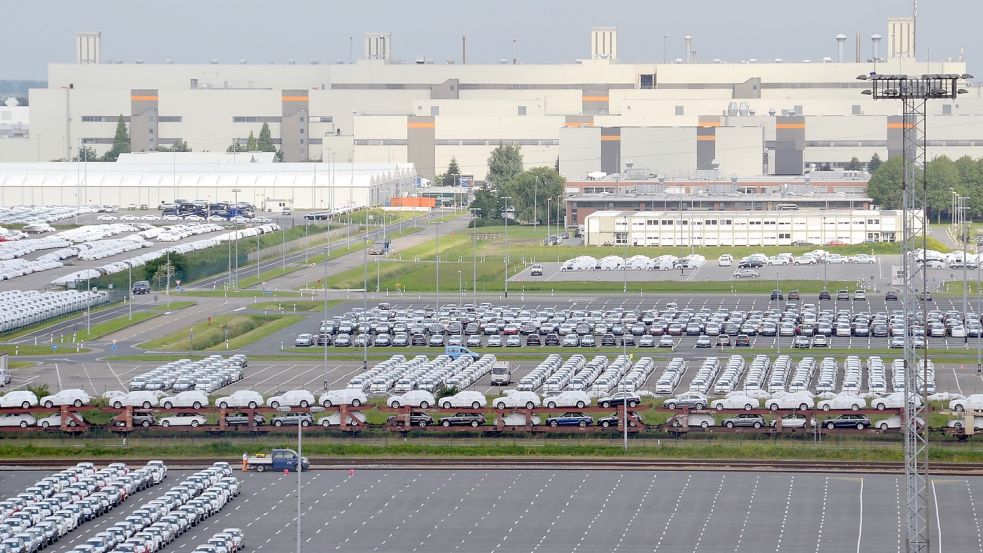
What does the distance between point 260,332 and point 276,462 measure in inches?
1161

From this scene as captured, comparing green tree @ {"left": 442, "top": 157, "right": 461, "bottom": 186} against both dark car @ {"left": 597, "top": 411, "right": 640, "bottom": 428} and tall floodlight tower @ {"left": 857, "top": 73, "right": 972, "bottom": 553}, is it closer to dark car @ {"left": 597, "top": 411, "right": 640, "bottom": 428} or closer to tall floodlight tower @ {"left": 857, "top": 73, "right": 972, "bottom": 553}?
dark car @ {"left": 597, "top": 411, "right": 640, "bottom": 428}

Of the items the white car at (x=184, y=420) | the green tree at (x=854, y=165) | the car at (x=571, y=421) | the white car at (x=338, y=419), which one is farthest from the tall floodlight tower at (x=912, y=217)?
the green tree at (x=854, y=165)

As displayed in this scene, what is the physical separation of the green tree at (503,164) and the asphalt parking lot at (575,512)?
341 feet

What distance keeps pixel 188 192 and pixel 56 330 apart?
7071cm

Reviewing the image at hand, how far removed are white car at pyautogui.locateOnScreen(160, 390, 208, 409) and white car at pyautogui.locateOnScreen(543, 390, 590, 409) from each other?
9.99 m

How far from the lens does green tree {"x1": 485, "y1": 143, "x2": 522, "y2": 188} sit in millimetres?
150375

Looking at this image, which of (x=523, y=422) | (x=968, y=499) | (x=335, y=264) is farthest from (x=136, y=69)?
(x=968, y=499)

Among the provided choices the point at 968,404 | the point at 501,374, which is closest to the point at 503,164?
the point at 501,374

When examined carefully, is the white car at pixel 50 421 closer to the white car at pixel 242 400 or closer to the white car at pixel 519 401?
the white car at pixel 242 400

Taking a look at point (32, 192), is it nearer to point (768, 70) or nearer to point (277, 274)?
point (277, 274)

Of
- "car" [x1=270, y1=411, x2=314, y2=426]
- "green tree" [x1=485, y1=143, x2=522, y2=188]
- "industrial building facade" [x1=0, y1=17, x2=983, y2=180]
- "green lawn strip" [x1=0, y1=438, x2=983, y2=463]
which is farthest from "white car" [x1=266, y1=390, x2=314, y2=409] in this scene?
"green tree" [x1=485, y1=143, x2=522, y2=188]

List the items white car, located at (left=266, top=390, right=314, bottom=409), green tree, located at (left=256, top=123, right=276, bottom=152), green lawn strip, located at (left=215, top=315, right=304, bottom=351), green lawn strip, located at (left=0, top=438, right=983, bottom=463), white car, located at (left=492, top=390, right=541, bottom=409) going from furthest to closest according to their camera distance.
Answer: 1. green tree, located at (left=256, top=123, right=276, bottom=152)
2. green lawn strip, located at (left=215, top=315, right=304, bottom=351)
3. white car, located at (left=266, top=390, right=314, bottom=409)
4. white car, located at (left=492, top=390, right=541, bottom=409)
5. green lawn strip, located at (left=0, top=438, right=983, bottom=463)

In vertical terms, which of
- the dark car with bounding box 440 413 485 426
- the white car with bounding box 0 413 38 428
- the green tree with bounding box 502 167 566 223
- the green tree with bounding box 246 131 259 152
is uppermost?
the green tree with bounding box 246 131 259 152

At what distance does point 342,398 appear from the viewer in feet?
177
